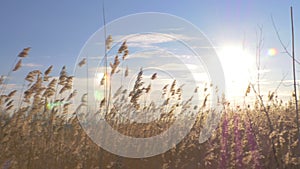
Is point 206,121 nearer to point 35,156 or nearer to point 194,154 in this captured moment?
point 194,154

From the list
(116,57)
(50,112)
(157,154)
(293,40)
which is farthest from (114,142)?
(293,40)

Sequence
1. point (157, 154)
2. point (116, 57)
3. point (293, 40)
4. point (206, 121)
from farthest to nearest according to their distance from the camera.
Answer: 1. point (206, 121)
2. point (157, 154)
3. point (116, 57)
4. point (293, 40)

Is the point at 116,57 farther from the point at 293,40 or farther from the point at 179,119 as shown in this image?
the point at 179,119

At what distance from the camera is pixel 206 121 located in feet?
→ 16.2

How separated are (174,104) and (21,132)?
2104mm

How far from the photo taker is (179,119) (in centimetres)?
524

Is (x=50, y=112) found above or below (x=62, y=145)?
above

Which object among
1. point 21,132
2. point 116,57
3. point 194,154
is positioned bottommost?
point 194,154

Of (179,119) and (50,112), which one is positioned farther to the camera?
(179,119)

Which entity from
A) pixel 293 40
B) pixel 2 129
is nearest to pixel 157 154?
pixel 2 129

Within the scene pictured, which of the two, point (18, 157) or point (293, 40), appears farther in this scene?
point (18, 157)

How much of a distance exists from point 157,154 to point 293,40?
5.88ft

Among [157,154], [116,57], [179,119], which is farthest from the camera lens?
[179,119]

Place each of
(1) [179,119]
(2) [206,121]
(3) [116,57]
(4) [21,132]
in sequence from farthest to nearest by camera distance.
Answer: (1) [179,119]
(2) [206,121]
(4) [21,132]
(3) [116,57]
